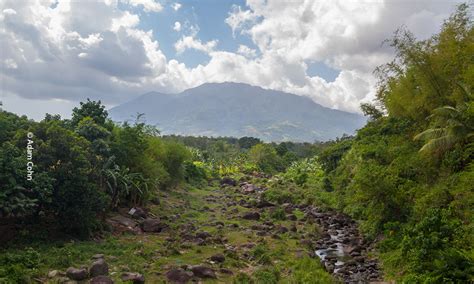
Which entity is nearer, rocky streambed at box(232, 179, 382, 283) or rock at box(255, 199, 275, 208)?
rocky streambed at box(232, 179, 382, 283)

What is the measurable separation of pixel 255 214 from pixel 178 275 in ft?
59.3

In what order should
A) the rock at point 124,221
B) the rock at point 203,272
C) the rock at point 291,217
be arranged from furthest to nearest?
1. the rock at point 291,217
2. the rock at point 124,221
3. the rock at point 203,272

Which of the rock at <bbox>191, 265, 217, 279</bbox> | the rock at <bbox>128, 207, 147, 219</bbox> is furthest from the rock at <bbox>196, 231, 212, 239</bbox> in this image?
the rock at <bbox>191, 265, 217, 279</bbox>

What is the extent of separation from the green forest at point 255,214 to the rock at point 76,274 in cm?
5

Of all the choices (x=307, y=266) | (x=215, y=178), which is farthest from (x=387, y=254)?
(x=215, y=178)

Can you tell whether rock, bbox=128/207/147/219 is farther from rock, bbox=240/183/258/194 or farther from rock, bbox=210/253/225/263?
rock, bbox=240/183/258/194

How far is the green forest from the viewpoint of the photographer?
1606 cm

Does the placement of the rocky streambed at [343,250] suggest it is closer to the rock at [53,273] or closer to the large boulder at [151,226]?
the large boulder at [151,226]

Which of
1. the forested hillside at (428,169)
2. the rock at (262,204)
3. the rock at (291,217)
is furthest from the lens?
the rock at (262,204)

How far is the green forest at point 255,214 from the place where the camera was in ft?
52.7

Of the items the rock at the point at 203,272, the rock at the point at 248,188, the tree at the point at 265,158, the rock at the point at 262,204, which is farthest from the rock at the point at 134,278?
the tree at the point at 265,158

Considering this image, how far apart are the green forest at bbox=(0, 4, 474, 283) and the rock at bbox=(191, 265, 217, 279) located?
5 cm

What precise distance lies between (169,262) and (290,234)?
11.8m

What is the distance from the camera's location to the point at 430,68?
22.9 m
